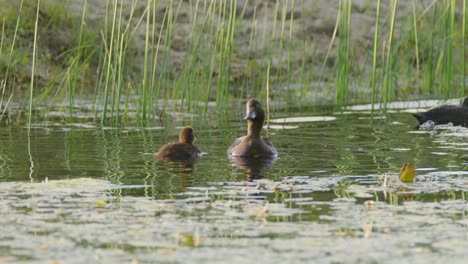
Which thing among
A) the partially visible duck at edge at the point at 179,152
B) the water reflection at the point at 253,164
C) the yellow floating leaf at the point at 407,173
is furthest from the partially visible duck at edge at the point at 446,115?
the yellow floating leaf at the point at 407,173

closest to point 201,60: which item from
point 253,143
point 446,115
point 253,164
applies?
point 446,115

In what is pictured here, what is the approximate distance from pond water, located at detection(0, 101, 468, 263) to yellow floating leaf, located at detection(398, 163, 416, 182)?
3.4 inches

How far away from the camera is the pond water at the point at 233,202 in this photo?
6785mm

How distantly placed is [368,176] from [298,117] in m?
6.49

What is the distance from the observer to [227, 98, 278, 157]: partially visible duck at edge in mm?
11883

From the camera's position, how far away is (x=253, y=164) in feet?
37.0

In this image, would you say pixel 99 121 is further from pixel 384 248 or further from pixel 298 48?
pixel 384 248

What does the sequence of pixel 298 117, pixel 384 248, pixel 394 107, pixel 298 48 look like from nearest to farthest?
pixel 384 248 → pixel 298 117 → pixel 394 107 → pixel 298 48

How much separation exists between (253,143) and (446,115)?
14.6ft

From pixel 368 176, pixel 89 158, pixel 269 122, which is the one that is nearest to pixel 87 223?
pixel 368 176

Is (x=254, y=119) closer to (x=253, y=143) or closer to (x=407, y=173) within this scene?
(x=253, y=143)

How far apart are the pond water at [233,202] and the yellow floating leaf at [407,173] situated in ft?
0.28

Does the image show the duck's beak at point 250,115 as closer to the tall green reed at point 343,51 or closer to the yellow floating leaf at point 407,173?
the yellow floating leaf at point 407,173

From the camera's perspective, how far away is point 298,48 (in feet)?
72.3
